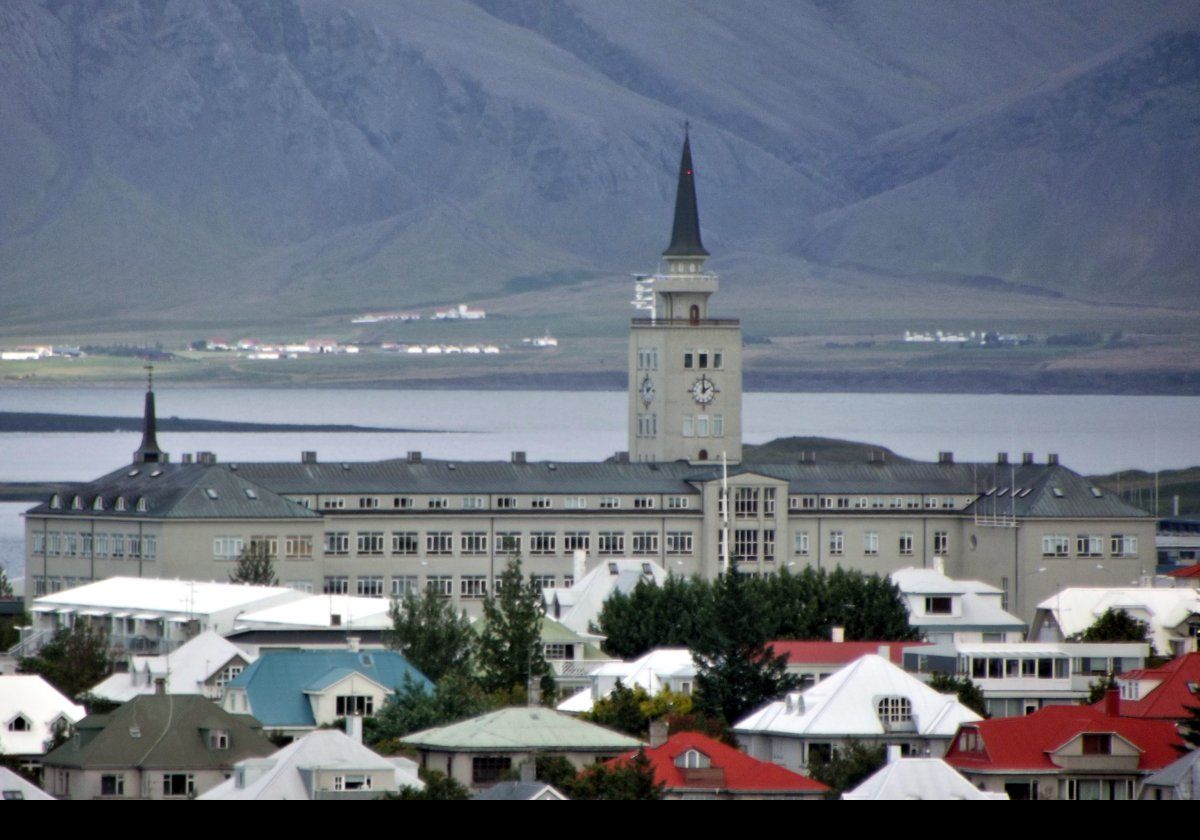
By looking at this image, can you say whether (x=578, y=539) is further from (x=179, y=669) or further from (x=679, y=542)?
(x=179, y=669)

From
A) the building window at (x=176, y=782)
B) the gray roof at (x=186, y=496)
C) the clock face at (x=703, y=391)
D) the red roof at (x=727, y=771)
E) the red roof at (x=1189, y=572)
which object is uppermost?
the clock face at (x=703, y=391)

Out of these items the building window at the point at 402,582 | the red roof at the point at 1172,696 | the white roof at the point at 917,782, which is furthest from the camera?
the building window at the point at 402,582

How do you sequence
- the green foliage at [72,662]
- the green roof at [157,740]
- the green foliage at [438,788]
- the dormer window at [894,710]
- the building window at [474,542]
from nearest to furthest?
the green foliage at [438,788], the green roof at [157,740], the dormer window at [894,710], the green foliage at [72,662], the building window at [474,542]

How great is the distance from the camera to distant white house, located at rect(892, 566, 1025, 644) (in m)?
97.9

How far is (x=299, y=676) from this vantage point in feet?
220

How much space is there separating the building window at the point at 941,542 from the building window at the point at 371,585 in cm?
2474

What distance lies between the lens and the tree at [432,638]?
260 ft

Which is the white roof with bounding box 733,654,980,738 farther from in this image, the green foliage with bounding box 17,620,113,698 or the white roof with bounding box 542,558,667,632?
the white roof with bounding box 542,558,667,632

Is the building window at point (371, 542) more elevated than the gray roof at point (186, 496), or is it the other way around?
the gray roof at point (186, 496)

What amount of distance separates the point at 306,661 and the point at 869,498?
2480 inches

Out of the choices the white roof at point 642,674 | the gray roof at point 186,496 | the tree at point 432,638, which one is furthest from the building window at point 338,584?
the white roof at point 642,674

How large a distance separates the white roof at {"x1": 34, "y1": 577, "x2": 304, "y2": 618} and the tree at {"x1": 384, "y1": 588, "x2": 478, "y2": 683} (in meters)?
10.6

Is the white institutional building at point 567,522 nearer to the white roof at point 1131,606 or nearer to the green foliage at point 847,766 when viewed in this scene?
the white roof at point 1131,606

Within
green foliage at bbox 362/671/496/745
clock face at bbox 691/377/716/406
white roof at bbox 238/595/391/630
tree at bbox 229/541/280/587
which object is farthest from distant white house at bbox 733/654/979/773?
clock face at bbox 691/377/716/406
